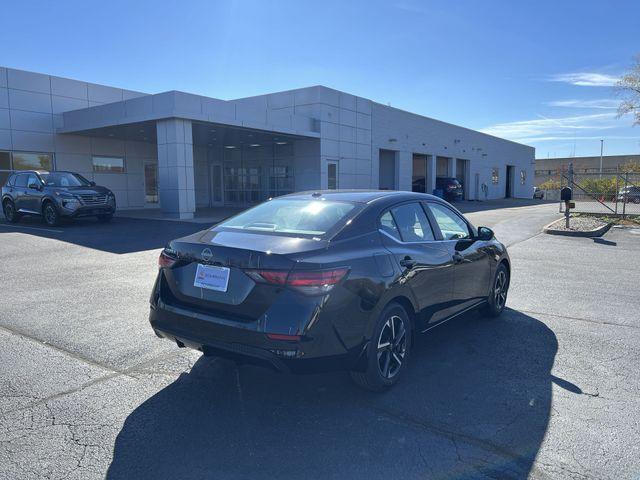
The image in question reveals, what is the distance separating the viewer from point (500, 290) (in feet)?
19.5

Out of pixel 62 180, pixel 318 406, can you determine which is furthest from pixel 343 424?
pixel 62 180

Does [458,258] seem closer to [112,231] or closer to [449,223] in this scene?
[449,223]

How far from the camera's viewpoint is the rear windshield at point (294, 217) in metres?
3.84

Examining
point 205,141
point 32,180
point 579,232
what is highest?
point 205,141

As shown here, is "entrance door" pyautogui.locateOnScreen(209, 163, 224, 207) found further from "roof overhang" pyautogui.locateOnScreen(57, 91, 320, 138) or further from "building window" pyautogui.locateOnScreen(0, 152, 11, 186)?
"building window" pyautogui.locateOnScreen(0, 152, 11, 186)

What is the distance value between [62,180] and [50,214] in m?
1.23

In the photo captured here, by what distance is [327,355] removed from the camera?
10.8 feet

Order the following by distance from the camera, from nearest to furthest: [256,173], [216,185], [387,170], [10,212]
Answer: [10,212]
[256,173]
[216,185]
[387,170]

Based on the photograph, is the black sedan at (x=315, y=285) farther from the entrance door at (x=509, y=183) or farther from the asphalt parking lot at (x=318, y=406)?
the entrance door at (x=509, y=183)

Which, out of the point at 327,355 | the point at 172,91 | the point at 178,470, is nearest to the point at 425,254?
the point at 327,355

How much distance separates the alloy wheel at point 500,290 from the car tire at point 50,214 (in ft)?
45.9

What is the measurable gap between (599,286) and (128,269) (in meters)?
8.03

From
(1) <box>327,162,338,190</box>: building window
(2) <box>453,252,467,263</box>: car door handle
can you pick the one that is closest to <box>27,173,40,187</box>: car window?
(1) <box>327,162,338,190</box>: building window

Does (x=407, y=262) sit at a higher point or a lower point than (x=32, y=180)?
lower
